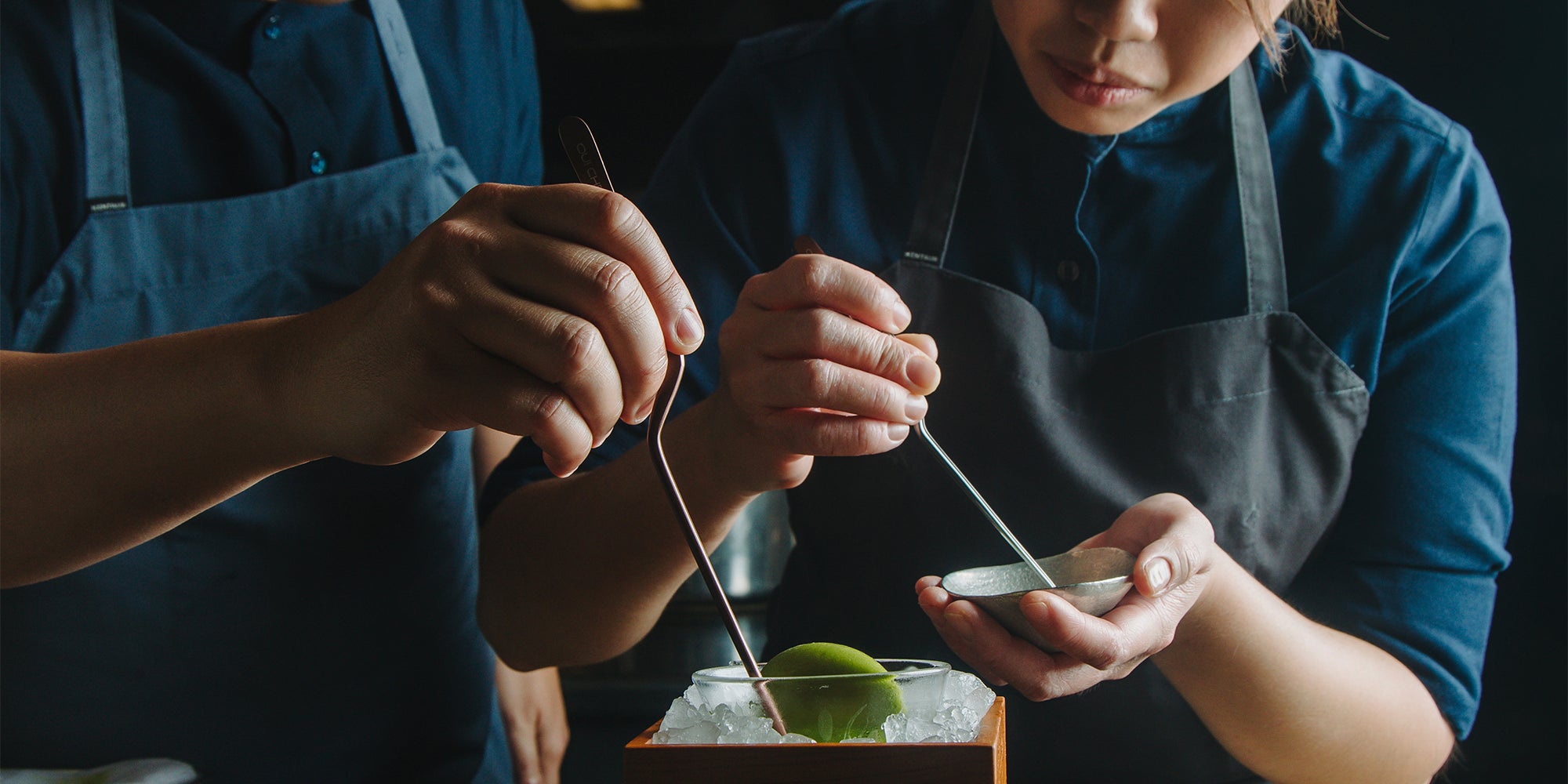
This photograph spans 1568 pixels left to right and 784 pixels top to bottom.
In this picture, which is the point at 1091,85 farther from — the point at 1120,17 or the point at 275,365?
the point at 275,365

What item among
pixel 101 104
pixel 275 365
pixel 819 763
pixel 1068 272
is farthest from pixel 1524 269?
pixel 101 104

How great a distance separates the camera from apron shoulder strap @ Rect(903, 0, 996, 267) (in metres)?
1.03

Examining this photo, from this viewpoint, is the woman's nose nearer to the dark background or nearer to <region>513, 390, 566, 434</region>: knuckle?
<region>513, 390, 566, 434</region>: knuckle

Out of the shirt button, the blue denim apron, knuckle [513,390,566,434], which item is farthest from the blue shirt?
knuckle [513,390,566,434]

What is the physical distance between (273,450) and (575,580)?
0.32 meters

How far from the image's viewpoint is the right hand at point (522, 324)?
0.57 metres

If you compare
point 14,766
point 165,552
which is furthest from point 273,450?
point 14,766

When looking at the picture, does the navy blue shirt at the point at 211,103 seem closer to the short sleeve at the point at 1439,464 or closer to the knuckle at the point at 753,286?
the knuckle at the point at 753,286

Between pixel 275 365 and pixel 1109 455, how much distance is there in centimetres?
71

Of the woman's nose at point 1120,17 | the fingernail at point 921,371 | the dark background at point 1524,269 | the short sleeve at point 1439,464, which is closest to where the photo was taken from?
the fingernail at point 921,371

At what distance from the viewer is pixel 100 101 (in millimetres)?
855

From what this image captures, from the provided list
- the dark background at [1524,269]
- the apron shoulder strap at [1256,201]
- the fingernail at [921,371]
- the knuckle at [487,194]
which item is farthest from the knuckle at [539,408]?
the dark background at [1524,269]

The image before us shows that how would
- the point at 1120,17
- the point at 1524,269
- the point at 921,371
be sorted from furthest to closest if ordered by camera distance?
the point at 1524,269 < the point at 1120,17 < the point at 921,371

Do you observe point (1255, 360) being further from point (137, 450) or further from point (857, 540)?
point (137, 450)
